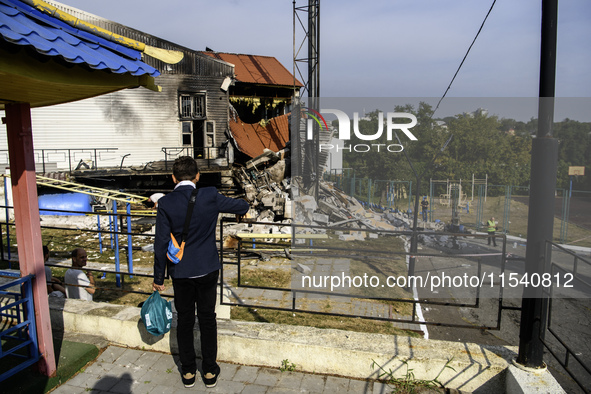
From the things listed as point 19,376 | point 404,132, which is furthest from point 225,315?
point 404,132

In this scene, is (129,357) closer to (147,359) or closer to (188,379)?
(147,359)

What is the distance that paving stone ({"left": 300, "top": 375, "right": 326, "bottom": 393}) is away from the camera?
3123mm

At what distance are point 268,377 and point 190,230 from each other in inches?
55.9

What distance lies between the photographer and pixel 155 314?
323 centimetres

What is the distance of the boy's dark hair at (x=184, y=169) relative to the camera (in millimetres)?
3088

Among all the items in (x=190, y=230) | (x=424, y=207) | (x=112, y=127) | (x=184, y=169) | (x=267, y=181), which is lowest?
(x=424, y=207)

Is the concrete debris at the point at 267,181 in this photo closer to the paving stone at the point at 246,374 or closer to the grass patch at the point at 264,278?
the grass patch at the point at 264,278

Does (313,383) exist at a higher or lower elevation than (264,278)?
higher

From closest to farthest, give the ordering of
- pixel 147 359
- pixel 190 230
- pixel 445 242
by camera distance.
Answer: pixel 190 230
pixel 147 359
pixel 445 242

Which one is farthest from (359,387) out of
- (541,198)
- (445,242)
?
(445,242)

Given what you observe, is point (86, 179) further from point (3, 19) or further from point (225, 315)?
point (3, 19)

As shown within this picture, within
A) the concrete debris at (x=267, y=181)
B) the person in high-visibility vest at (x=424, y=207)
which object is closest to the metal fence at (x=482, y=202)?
the person in high-visibility vest at (x=424, y=207)

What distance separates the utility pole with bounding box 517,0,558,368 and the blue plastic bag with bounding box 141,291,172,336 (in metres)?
2.88

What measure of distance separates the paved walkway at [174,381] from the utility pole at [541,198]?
1187 millimetres
